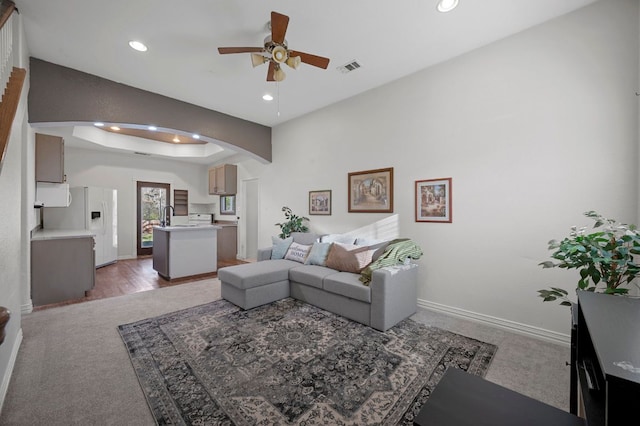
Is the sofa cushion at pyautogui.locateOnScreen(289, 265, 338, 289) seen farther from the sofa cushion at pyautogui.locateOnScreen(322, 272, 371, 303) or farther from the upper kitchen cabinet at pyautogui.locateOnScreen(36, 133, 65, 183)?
the upper kitchen cabinet at pyautogui.locateOnScreen(36, 133, 65, 183)

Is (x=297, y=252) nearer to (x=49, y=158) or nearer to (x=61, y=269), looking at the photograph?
(x=61, y=269)

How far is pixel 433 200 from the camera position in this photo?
3.23 meters

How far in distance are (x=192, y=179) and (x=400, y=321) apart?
279 inches

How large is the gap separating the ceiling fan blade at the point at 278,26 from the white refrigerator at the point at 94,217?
5086mm

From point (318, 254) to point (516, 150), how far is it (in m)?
2.54

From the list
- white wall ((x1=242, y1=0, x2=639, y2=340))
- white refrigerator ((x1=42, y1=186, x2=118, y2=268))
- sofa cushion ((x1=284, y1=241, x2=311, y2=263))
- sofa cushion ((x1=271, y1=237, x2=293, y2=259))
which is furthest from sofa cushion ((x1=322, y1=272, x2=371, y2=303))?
white refrigerator ((x1=42, y1=186, x2=118, y2=268))

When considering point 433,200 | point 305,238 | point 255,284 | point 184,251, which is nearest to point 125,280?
point 184,251

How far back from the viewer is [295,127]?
5.05 metres

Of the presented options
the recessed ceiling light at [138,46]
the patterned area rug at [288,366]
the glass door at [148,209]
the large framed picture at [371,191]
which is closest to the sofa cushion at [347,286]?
the patterned area rug at [288,366]

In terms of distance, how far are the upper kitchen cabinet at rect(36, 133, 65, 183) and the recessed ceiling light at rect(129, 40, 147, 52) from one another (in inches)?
93.2

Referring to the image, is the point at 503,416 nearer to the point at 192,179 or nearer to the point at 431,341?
the point at 431,341

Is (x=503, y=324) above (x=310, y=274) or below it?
below

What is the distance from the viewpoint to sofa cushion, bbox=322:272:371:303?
9.02 ft

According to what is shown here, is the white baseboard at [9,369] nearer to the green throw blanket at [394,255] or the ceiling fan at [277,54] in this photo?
the green throw blanket at [394,255]
